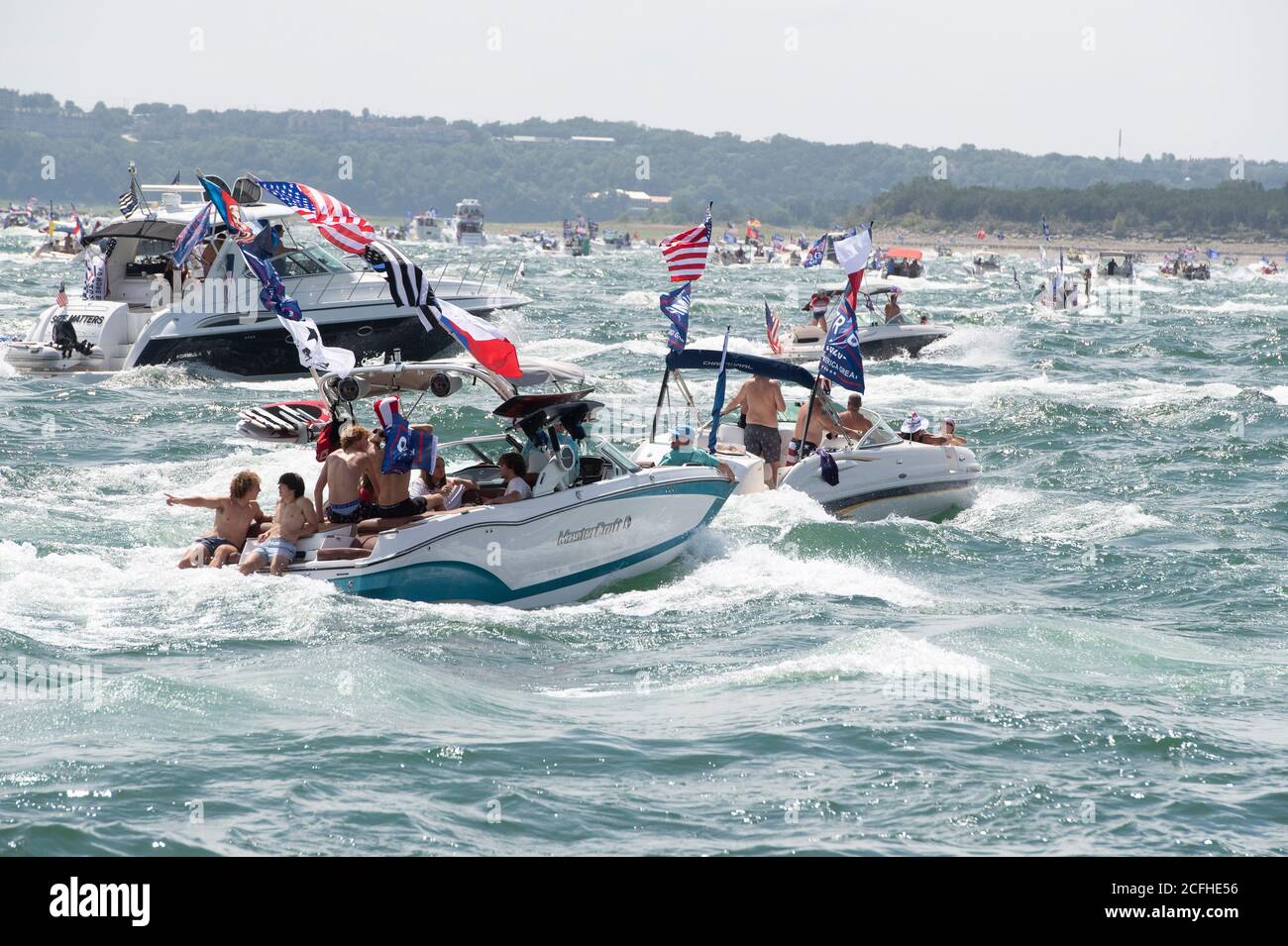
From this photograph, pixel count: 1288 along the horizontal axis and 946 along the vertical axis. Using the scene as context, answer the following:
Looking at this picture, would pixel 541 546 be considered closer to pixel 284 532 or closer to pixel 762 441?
pixel 284 532

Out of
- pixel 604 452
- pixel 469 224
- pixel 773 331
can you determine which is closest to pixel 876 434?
pixel 604 452

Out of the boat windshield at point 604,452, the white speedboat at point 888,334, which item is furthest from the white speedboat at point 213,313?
the boat windshield at point 604,452

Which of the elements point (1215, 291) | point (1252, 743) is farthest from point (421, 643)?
point (1215, 291)

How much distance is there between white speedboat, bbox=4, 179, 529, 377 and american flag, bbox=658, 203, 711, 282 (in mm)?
11107

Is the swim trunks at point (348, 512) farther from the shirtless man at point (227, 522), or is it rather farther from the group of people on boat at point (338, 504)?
the shirtless man at point (227, 522)

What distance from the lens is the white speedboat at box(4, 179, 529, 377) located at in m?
27.9

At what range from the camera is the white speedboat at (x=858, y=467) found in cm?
1739

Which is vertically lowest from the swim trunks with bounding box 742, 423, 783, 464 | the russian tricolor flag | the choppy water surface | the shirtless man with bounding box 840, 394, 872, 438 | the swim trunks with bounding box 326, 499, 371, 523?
the choppy water surface

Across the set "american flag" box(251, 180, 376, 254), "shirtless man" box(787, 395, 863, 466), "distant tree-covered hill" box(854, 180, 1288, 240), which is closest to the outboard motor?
"american flag" box(251, 180, 376, 254)

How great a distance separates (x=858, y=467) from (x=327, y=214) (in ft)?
25.6

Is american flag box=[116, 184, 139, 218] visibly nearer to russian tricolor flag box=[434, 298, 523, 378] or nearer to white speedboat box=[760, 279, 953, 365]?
white speedboat box=[760, 279, 953, 365]

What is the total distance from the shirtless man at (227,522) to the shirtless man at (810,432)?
6.78 meters
